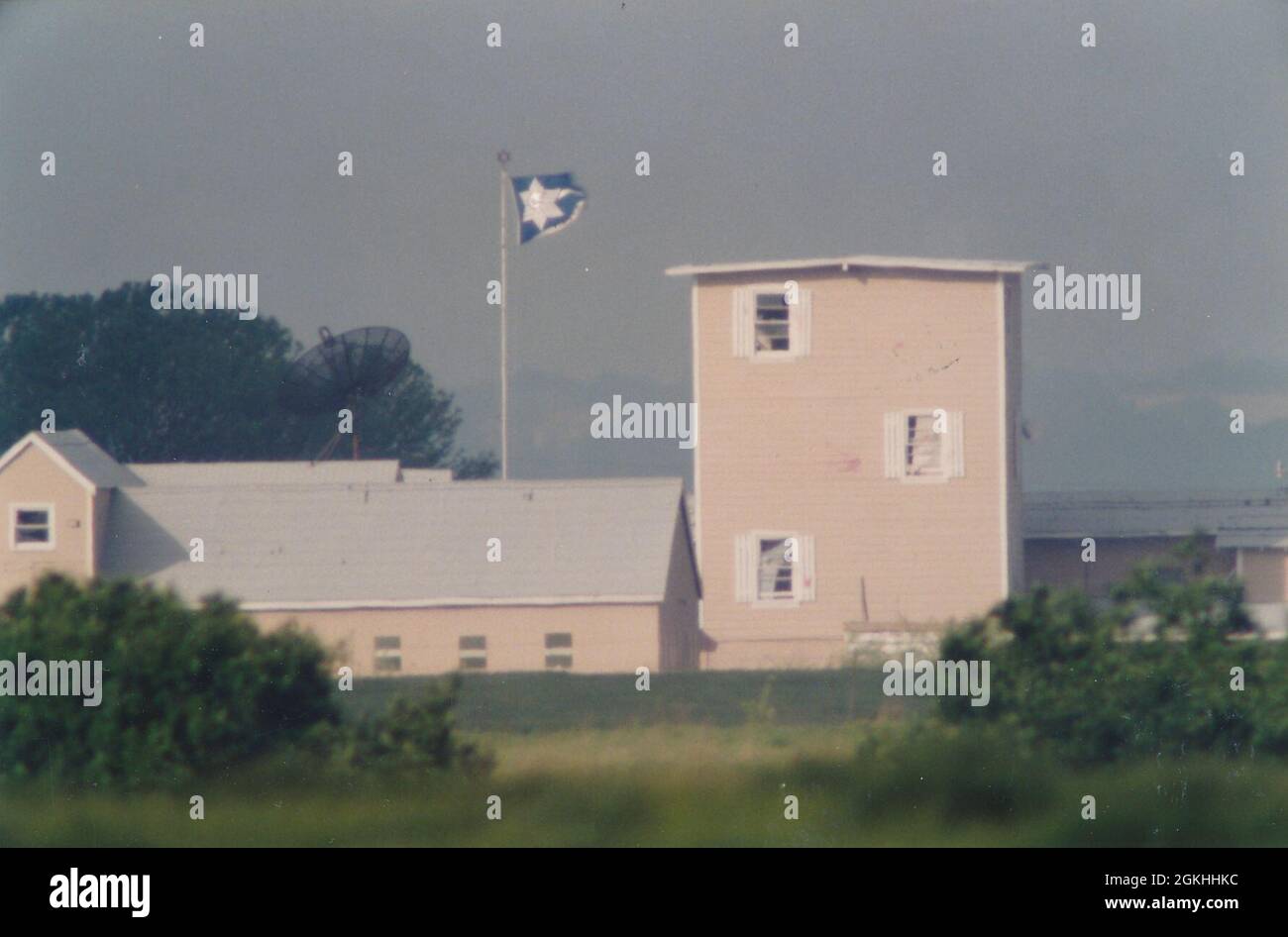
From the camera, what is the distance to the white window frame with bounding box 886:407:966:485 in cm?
941

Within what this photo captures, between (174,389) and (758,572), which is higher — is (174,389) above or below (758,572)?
above

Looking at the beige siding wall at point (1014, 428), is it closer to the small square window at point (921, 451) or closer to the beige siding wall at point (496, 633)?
the small square window at point (921, 451)

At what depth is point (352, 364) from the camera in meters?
9.80

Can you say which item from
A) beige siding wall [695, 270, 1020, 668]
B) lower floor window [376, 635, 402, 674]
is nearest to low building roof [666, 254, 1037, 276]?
beige siding wall [695, 270, 1020, 668]

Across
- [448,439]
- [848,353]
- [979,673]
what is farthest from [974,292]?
[448,439]

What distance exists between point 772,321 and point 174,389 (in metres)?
3.84

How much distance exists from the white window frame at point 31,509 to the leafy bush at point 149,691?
24cm

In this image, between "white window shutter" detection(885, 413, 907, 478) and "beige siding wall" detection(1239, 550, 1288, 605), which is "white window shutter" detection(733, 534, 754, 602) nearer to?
"white window shutter" detection(885, 413, 907, 478)

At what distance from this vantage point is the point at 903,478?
9.48 metres

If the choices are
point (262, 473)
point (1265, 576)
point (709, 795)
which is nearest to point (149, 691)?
point (262, 473)

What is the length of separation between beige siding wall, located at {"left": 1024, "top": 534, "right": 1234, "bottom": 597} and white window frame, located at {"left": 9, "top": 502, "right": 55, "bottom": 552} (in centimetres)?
583

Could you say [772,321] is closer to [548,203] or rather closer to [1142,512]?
[548,203]

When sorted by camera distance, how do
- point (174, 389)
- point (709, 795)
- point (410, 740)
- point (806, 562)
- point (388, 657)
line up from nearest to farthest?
point (709, 795), point (410, 740), point (388, 657), point (806, 562), point (174, 389)

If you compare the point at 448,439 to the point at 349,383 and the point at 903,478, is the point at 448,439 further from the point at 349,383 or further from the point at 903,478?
the point at 903,478
